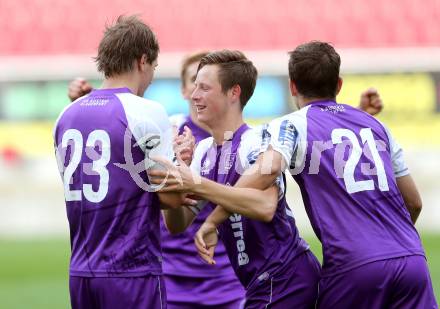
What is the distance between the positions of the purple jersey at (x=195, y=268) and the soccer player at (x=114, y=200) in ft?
5.62

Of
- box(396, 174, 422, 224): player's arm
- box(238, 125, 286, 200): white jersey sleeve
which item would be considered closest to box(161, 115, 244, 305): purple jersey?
box(238, 125, 286, 200): white jersey sleeve

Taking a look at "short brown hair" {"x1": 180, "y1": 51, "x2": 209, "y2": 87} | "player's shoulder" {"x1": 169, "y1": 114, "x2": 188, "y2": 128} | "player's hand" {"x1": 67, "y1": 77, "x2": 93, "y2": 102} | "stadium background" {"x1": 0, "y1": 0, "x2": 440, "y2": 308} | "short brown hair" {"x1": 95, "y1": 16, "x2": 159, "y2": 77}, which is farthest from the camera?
"stadium background" {"x1": 0, "y1": 0, "x2": 440, "y2": 308}

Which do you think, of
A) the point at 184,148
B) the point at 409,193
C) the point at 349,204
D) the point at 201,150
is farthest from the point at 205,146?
the point at 409,193

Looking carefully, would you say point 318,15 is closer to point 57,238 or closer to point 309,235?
point 309,235

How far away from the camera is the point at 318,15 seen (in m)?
21.2

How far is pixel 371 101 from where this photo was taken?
19.1 feet

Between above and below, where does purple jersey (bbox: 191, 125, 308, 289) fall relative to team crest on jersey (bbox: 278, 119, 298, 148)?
below

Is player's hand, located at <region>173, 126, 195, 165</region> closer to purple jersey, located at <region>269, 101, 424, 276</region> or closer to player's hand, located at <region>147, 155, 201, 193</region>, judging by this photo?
player's hand, located at <region>147, 155, 201, 193</region>

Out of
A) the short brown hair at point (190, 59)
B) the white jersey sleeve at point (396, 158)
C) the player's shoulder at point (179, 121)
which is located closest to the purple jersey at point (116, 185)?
the white jersey sleeve at point (396, 158)

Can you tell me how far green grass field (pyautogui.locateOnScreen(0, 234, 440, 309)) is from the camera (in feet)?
36.2

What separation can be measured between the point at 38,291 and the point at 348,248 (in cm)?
794

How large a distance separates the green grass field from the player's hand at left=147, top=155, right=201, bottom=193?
20.3ft

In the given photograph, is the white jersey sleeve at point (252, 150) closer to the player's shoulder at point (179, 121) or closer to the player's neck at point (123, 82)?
the player's neck at point (123, 82)

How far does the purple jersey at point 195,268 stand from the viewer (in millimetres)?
6324
